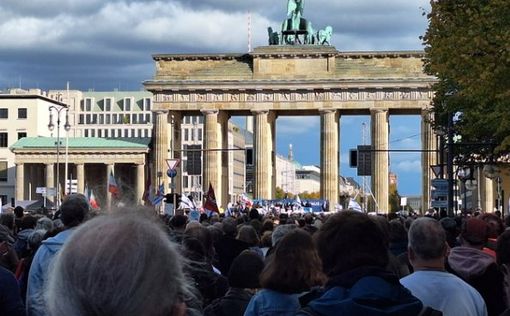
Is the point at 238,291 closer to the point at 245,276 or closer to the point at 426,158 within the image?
the point at 245,276

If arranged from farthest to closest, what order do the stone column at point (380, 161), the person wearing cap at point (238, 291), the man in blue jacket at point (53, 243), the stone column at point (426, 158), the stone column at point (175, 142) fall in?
the stone column at point (175, 142), the stone column at point (380, 161), the stone column at point (426, 158), the man in blue jacket at point (53, 243), the person wearing cap at point (238, 291)

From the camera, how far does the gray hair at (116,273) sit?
3.20 meters

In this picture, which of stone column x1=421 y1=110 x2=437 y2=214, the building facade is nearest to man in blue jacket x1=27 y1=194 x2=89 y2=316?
stone column x1=421 y1=110 x2=437 y2=214

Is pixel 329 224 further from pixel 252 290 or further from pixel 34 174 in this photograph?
pixel 34 174

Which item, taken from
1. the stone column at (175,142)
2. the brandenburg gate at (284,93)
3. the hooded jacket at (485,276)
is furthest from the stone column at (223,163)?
the hooded jacket at (485,276)

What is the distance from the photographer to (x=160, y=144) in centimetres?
10194

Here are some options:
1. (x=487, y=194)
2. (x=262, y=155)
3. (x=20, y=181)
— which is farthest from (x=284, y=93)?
(x=20, y=181)

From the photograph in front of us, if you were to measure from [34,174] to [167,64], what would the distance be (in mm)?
31620

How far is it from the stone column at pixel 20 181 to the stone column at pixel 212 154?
28161 millimetres

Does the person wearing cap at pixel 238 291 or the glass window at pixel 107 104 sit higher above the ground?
the glass window at pixel 107 104

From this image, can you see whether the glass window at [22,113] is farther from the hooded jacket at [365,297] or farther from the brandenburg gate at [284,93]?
the hooded jacket at [365,297]

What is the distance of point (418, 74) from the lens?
98375 mm

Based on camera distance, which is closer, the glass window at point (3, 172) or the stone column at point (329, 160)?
the stone column at point (329, 160)

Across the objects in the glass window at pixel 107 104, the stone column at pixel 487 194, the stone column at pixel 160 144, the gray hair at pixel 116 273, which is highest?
the glass window at pixel 107 104
